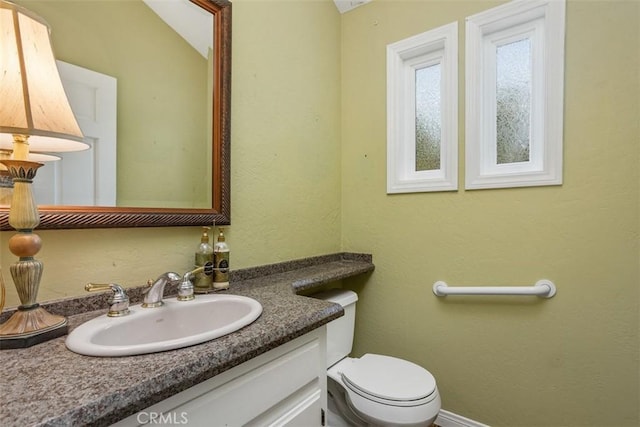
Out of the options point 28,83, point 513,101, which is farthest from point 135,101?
point 513,101

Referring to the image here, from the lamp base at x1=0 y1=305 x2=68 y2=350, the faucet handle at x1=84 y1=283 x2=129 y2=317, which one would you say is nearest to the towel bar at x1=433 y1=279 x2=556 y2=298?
the faucet handle at x1=84 y1=283 x2=129 y2=317

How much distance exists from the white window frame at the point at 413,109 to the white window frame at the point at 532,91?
2.8 inches

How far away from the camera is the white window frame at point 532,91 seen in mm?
1311

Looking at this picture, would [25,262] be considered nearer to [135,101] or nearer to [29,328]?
[29,328]

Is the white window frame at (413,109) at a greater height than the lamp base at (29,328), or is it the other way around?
the white window frame at (413,109)

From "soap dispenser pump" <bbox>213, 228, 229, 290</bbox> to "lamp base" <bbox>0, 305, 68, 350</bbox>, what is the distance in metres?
0.47

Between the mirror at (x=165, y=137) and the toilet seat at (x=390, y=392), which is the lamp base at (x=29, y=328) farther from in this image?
the toilet seat at (x=390, y=392)

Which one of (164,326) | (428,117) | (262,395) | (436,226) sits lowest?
(262,395)

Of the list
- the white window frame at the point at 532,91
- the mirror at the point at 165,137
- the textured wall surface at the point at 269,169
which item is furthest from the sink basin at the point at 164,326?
the white window frame at the point at 532,91

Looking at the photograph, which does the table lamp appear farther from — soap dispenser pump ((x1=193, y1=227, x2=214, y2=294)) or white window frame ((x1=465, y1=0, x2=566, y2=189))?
white window frame ((x1=465, y1=0, x2=566, y2=189))

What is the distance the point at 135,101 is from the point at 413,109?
1.36 meters

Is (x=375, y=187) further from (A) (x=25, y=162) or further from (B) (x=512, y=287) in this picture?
(A) (x=25, y=162)

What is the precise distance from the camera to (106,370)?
572 millimetres

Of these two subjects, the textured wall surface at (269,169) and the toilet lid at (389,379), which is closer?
the textured wall surface at (269,169)
